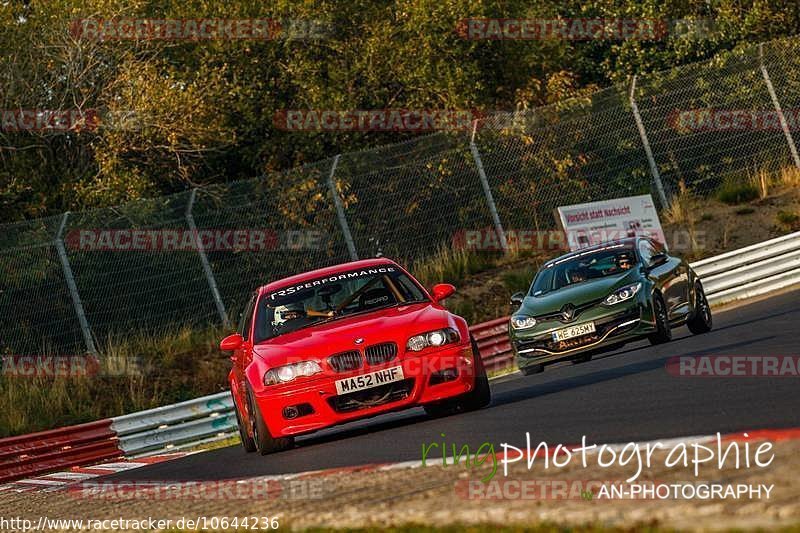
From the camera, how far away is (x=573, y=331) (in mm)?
16750

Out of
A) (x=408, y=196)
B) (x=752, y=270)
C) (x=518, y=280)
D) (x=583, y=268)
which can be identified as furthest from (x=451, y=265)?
(x=583, y=268)

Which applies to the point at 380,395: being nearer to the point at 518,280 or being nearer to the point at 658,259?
the point at 658,259

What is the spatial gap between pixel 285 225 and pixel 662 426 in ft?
54.0

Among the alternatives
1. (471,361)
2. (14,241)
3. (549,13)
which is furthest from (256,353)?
(549,13)

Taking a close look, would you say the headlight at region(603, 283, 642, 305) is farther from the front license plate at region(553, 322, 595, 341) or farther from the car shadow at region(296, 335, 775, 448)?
the car shadow at region(296, 335, 775, 448)

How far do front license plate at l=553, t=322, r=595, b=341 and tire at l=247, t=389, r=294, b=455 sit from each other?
5.00 m

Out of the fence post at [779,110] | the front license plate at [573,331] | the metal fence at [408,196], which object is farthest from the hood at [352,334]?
the fence post at [779,110]

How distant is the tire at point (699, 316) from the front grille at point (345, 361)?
736 cm

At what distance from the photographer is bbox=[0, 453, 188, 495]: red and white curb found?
1575 cm

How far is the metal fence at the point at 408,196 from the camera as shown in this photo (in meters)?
22.9

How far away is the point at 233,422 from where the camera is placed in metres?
20.3

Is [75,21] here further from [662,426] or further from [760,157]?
[662,426]

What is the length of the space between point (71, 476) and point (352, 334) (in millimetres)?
6420

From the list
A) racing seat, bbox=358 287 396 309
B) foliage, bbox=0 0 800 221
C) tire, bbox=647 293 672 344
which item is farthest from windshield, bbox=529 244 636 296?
foliage, bbox=0 0 800 221
